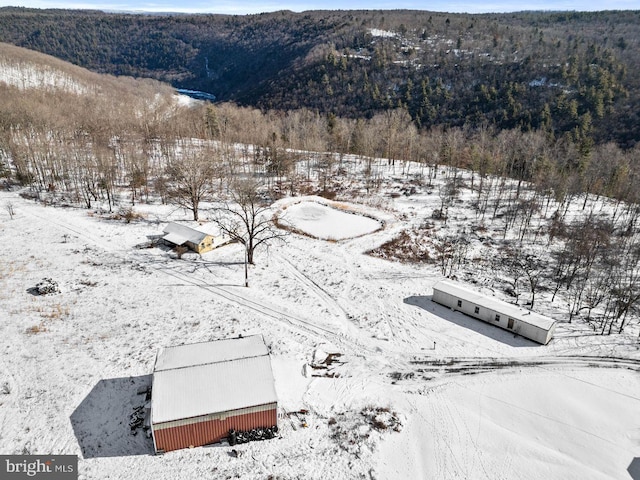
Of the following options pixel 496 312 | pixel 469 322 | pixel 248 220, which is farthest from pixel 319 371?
pixel 248 220

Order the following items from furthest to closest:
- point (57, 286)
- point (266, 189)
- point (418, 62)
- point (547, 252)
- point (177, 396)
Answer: point (418, 62) → point (266, 189) → point (547, 252) → point (57, 286) → point (177, 396)

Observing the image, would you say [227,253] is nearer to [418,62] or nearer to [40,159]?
[40,159]

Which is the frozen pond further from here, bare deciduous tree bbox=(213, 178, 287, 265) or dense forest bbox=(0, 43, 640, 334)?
dense forest bbox=(0, 43, 640, 334)

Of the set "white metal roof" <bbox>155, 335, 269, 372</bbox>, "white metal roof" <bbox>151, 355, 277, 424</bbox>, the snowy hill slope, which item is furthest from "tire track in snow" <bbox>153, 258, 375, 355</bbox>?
"white metal roof" <bbox>151, 355, 277, 424</bbox>

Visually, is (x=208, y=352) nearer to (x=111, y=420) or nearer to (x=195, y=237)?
(x=111, y=420)

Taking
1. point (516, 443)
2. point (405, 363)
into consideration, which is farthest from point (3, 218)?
point (516, 443)

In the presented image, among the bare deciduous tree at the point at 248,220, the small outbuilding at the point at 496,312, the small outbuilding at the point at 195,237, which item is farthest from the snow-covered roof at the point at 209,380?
the small outbuilding at the point at 195,237
